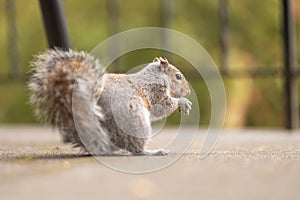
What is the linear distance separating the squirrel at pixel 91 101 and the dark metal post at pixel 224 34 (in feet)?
5.85

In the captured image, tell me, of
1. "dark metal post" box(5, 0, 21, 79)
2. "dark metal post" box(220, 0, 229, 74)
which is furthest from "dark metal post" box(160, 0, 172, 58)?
"dark metal post" box(5, 0, 21, 79)

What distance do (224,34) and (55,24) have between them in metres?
1.50

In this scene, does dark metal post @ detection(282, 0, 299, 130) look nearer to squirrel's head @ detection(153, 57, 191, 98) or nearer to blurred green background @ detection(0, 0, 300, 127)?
blurred green background @ detection(0, 0, 300, 127)

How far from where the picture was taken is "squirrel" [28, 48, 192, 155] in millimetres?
1608

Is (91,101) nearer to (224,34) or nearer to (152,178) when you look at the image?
(152,178)

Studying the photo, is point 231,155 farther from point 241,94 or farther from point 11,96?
point 11,96

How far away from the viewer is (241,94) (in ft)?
14.0

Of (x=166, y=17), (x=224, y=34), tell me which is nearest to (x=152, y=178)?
(x=224, y=34)

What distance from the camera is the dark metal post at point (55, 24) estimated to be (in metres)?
2.20

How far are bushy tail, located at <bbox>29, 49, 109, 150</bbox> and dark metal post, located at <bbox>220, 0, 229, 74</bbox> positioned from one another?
6.28 ft

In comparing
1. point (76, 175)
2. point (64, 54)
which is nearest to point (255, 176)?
point (76, 175)

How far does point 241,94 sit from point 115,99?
2678 mm

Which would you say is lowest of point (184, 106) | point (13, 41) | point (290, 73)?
point (184, 106)

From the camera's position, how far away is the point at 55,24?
221 cm
